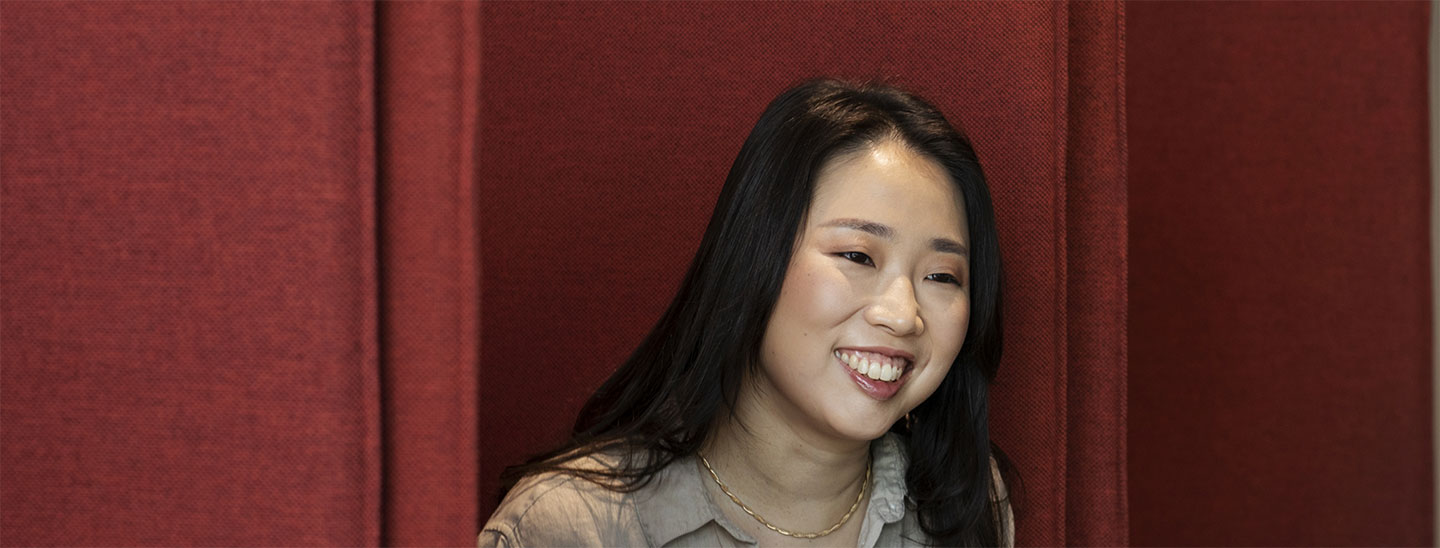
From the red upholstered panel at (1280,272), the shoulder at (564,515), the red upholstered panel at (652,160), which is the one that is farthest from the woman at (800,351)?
the red upholstered panel at (1280,272)

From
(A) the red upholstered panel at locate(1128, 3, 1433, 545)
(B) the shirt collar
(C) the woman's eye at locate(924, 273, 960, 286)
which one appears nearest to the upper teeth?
(C) the woman's eye at locate(924, 273, 960, 286)

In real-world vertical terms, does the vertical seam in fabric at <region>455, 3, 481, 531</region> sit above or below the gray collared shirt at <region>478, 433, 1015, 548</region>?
above

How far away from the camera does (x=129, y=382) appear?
0.65 metres

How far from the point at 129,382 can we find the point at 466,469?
0.17 m

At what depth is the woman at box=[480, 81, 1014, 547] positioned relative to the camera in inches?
47.8

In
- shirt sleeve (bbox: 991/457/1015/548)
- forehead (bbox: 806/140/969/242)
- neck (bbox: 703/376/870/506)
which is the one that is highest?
forehead (bbox: 806/140/969/242)

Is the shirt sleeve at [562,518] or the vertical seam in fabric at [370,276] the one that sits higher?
the vertical seam in fabric at [370,276]

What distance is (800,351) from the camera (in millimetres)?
1220

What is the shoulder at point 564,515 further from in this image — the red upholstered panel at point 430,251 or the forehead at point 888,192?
the red upholstered panel at point 430,251

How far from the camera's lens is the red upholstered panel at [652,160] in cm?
148

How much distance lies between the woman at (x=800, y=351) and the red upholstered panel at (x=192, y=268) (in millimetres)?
558

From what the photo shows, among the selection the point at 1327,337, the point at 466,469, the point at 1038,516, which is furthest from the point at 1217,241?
the point at 466,469

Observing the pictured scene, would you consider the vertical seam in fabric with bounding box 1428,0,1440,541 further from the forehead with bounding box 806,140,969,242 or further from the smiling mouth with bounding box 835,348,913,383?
the smiling mouth with bounding box 835,348,913,383

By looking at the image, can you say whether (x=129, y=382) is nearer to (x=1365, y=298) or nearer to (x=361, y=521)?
(x=361, y=521)
